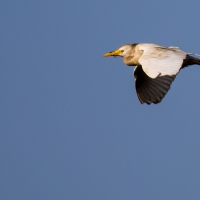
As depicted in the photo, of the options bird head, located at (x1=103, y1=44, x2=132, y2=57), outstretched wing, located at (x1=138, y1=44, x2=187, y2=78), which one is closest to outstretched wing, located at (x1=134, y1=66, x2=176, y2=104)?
outstretched wing, located at (x1=138, y1=44, x2=187, y2=78)

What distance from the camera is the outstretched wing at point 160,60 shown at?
18.3 m

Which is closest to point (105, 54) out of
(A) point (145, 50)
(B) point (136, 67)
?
(B) point (136, 67)

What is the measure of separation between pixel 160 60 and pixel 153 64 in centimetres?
32

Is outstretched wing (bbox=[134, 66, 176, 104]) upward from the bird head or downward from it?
downward

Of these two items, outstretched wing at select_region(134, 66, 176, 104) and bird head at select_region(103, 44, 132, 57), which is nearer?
outstretched wing at select_region(134, 66, 176, 104)

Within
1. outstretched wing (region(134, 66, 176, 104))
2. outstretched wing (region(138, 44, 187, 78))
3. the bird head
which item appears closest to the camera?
outstretched wing (region(138, 44, 187, 78))

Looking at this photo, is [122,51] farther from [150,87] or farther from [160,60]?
[160,60]

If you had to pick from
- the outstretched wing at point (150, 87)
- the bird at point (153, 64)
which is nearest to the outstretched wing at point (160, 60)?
the bird at point (153, 64)

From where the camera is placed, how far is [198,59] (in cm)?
2066

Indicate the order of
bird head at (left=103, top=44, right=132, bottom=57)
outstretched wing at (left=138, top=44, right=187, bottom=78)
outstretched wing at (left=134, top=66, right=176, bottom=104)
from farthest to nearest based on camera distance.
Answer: bird head at (left=103, top=44, right=132, bottom=57)
outstretched wing at (left=134, top=66, right=176, bottom=104)
outstretched wing at (left=138, top=44, right=187, bottom=78)

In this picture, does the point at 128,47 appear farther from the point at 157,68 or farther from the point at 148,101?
the point at 157,68

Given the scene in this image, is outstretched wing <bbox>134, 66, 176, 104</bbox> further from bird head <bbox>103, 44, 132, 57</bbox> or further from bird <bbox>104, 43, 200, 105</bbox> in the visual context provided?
bird head <bbox>103, 44, 132, 57</bbox>

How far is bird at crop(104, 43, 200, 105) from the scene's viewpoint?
18.5 metres

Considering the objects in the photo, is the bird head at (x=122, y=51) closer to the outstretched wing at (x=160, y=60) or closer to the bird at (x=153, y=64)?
the bird at (x=153, y=64)
